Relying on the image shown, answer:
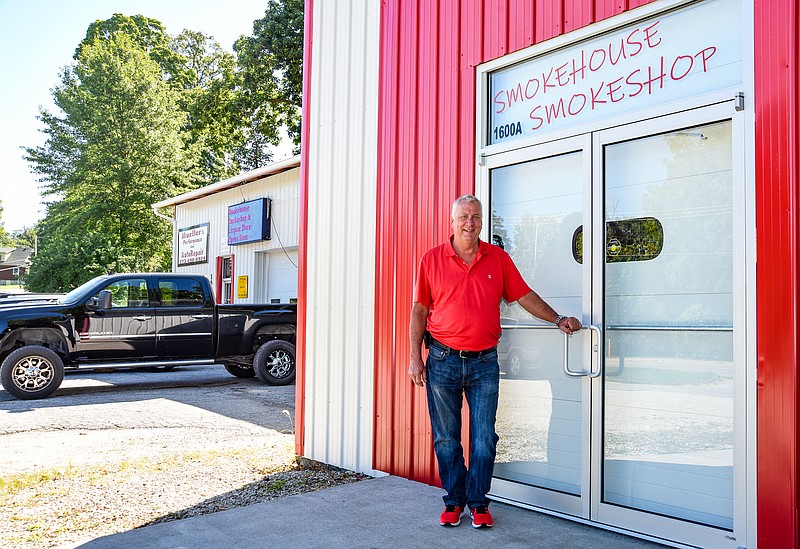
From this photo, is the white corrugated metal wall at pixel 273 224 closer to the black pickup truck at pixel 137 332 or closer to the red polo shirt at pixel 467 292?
the black pickup truck at pixel 137 332

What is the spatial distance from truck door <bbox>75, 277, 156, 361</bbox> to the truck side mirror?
0.08m

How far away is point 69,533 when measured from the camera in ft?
15.1

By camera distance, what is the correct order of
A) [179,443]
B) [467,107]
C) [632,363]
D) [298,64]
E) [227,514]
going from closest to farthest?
[632,363] < [227,514] < [467,107] < [179,443] < [298,64]

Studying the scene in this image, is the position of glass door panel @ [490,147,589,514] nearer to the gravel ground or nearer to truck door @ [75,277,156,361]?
the gravel ground

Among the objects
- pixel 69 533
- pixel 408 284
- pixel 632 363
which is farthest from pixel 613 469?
pixel 69 533

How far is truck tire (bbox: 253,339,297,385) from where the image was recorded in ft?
42.5

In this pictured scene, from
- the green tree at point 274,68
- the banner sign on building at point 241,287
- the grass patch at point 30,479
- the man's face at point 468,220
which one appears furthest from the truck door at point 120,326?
the green tree at point 274,68

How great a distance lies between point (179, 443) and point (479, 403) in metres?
4.53

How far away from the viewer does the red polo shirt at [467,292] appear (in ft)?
14.8

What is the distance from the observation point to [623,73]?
4.64 meters

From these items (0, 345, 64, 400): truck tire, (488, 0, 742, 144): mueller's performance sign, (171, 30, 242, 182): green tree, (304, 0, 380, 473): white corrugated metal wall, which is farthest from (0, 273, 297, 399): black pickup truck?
(171, 30, 242, 182): green tree

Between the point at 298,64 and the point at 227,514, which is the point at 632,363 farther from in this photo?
the point at 298,64

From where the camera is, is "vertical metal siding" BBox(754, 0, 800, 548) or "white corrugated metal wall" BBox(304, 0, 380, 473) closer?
"vertical metal siding" BBox(754, 0, 800, 548)

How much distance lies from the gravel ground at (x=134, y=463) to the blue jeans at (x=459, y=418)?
5.15 ft
